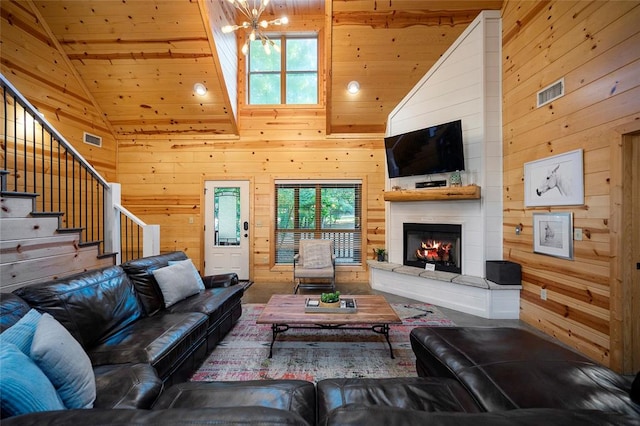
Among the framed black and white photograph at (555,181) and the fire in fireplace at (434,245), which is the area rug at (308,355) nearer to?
the fire in fireplace at (434,245)

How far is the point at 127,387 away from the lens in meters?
1.20

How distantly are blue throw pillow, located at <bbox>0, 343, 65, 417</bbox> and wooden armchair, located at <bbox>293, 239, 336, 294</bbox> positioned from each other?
3.43 metres

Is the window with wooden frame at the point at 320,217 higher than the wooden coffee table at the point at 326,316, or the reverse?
the window with wooden frame at the point at 320,217

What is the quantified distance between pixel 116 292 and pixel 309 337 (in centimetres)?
175

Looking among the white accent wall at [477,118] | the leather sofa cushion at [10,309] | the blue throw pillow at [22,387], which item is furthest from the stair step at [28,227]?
the white accent wall at [477,118]

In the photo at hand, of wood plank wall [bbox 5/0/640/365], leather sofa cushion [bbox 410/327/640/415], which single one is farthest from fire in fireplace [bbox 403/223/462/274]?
leather sofa cushion [bbox 410/327/640/415]

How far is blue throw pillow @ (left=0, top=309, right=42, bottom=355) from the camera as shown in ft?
3.40

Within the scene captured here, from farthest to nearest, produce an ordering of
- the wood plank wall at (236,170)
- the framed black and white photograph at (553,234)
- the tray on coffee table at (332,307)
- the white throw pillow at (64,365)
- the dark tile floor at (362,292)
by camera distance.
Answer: the wood plank wall at (236,170) < the dark tile floor at (362,292) < the framed black and white photograph at (553,234) < the tray on coffee table at (332,307) < the white throw pillow at (64,365)

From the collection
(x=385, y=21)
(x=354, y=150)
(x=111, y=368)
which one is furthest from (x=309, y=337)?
(x=385, y=21)

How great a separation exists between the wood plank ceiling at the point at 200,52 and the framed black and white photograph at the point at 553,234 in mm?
2765

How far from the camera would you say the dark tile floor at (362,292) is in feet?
9.96

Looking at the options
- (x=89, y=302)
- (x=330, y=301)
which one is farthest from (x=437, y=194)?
(x=89, y=302)

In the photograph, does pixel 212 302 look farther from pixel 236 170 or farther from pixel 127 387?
pixel 236 170

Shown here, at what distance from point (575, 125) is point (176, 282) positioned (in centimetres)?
409
